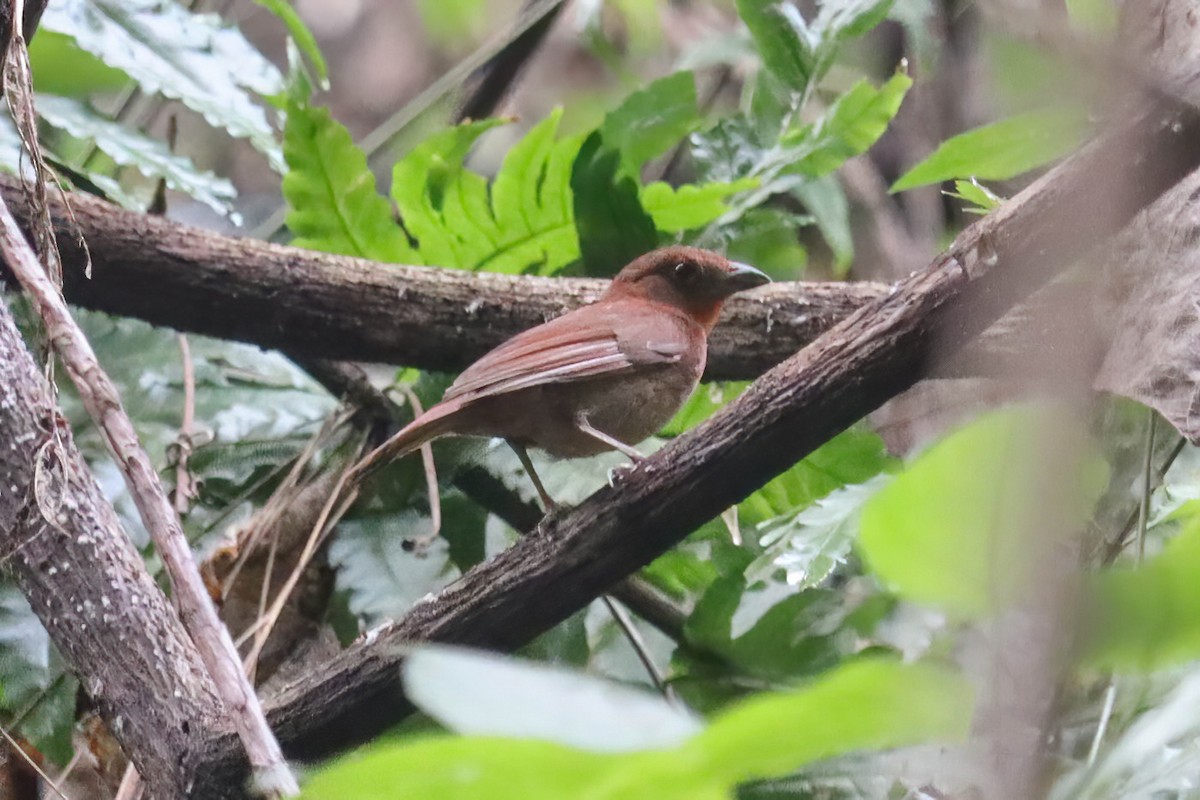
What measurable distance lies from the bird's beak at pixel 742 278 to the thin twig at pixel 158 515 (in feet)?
4.81

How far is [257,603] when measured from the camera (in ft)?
9.30

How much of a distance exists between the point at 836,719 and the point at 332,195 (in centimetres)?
296

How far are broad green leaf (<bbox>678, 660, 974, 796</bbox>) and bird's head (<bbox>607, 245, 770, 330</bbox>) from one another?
90.2 inches

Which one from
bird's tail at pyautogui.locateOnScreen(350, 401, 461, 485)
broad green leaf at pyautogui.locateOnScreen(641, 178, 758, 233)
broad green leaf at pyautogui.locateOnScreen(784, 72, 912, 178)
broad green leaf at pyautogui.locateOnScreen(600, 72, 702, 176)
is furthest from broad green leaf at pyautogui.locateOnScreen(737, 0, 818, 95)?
bird's tail at pyautogui.locateOnScreen(350, 401, 461, 485)

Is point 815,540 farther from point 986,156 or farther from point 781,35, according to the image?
point 781,35

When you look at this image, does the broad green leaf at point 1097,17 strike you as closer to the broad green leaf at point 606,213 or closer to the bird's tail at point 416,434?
the bird's tail at point 416,434

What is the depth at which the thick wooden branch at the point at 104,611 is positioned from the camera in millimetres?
1850

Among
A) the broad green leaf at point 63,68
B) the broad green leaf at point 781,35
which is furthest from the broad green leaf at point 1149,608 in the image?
the broad green leaf at point 63,68

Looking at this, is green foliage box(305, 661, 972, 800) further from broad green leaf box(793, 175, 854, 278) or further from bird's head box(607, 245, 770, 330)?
broad green leaf box(793, 175, 854, 278)

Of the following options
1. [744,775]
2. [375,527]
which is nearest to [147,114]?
[375,527]

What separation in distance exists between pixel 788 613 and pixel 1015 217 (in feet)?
3.85

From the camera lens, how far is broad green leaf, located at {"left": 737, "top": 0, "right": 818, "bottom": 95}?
3.40 metres

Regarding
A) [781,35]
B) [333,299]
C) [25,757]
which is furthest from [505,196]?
[25,757]

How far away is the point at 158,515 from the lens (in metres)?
1.80
